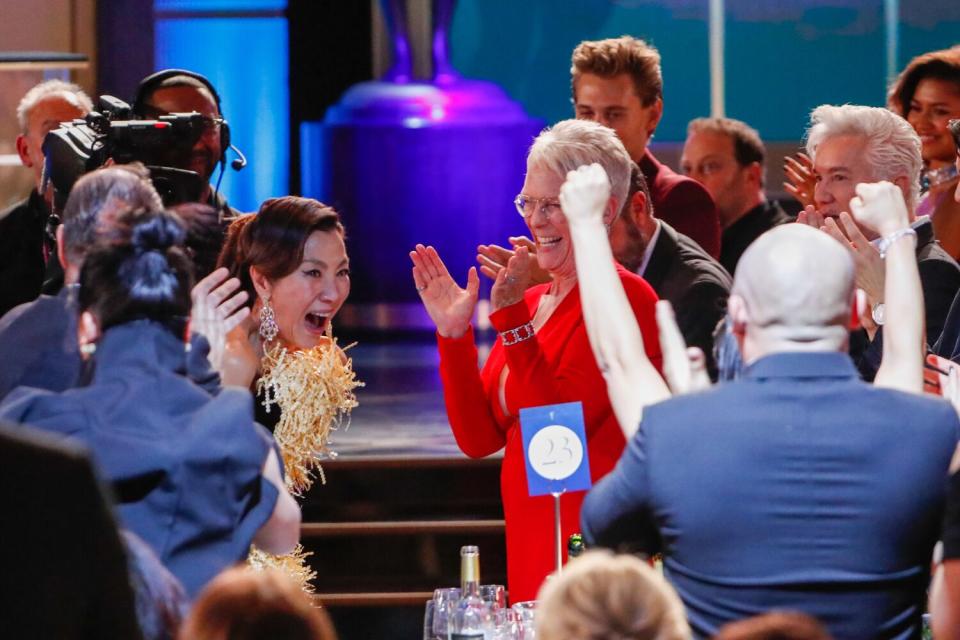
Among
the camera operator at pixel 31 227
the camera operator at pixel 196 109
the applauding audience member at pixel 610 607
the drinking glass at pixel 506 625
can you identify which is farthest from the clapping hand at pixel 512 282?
the camera operator at pixel 31 227

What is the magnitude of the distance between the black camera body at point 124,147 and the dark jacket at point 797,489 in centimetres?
157

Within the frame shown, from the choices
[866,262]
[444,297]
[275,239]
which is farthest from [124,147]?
[866,262]

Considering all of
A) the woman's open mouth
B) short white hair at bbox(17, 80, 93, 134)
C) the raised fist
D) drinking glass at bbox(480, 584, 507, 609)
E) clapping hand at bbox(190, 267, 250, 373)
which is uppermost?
short white hair at bbox(17, 80, 93, 134)

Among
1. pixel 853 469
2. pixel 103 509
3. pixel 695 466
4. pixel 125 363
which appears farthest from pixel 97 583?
pixel 853 469

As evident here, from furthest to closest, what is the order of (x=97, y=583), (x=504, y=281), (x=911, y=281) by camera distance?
1. (x=504, y=281)
2. (x=911, y=281)
3. (x=97, y=583)

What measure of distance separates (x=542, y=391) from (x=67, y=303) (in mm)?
1142

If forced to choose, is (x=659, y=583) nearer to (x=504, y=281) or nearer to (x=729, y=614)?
(x=729, y=614)

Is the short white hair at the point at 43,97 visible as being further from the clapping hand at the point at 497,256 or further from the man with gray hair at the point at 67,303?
the man with gray hair at the point at 67,303

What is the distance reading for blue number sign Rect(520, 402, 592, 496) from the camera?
264cm

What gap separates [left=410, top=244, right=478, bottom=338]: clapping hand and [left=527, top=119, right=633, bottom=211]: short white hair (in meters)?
0.29

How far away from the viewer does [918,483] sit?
6.40ft

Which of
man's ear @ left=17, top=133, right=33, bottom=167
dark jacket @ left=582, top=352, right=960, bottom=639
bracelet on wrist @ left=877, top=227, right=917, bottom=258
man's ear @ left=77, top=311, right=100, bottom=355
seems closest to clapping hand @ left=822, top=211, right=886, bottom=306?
bracelet on wrist @ left=877, top=227, right=917, bottom=258

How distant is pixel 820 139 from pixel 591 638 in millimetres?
2225

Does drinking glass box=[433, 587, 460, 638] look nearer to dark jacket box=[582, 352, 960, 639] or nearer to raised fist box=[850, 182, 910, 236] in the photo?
dark jacket box=[582, 352, 960, 639]
